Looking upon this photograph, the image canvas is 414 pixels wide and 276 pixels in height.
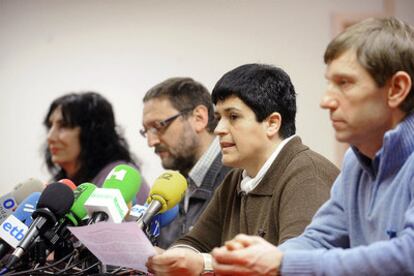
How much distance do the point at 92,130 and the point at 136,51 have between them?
83 cm

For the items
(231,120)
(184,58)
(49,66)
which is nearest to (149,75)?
(184,58)

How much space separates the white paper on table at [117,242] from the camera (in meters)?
1.38

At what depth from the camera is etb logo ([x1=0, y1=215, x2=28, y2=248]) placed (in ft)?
5.43

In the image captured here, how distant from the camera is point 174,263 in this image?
152 centimetres

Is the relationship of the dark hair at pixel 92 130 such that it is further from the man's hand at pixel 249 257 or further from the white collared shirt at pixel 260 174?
the man's hand at pixel 249 257

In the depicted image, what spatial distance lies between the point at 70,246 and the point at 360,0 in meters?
2.94

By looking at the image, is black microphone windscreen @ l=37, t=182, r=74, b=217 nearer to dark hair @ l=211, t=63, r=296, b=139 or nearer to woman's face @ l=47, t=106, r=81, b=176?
dark hair @ l=211, t=63, r=296, b=139

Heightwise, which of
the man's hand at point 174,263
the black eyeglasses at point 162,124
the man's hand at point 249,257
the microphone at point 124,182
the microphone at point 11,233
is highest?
the black eyeglasses at point 162,124

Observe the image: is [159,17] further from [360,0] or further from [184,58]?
[360,0]

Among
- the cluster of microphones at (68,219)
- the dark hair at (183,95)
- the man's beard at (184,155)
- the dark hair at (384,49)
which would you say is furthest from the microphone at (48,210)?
the dark hair at (183,95)

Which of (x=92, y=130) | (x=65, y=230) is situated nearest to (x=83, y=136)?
(x=92, y=130)

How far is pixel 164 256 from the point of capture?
4.93 ft

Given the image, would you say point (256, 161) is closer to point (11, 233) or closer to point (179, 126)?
point (11, 233)

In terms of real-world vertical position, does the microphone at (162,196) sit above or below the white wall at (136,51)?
below
